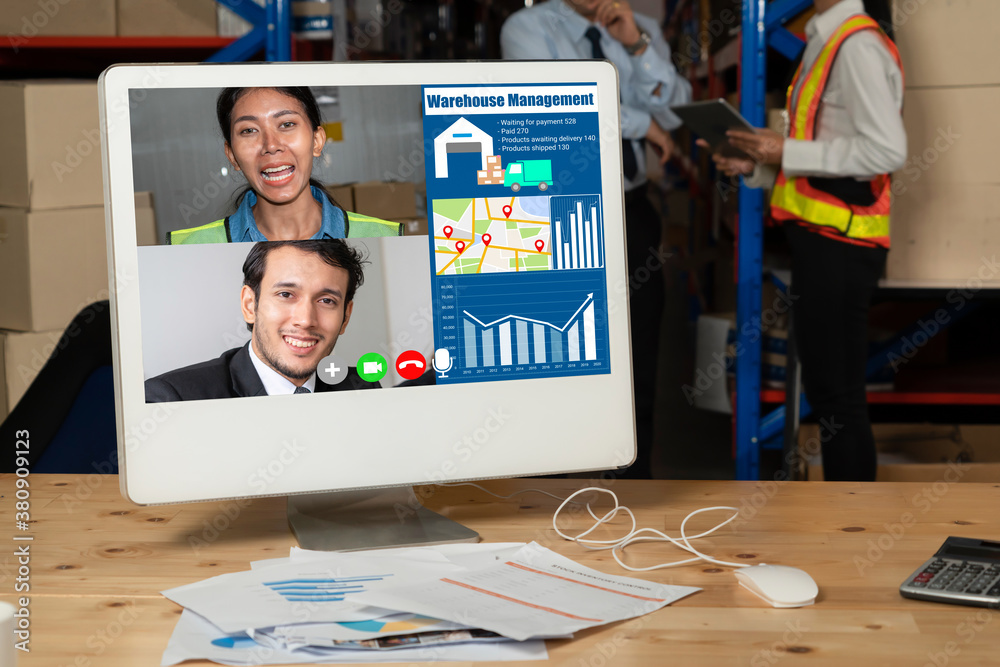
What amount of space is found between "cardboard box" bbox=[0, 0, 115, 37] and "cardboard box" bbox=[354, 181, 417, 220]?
2.05 meters

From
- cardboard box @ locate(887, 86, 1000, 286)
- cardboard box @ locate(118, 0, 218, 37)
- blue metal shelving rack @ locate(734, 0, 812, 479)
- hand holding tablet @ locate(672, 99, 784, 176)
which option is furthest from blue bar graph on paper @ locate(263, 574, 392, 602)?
cardboard box @ locate(118, 0, 218, 37)

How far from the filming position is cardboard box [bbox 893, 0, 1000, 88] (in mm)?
2361

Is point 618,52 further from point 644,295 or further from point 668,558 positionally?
point 668,558

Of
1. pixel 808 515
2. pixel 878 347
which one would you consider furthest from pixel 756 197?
pixel 808 515

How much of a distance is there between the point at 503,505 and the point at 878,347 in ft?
6.67

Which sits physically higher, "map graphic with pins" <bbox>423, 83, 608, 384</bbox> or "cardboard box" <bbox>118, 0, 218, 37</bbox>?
"cardboard box" <bbox>118, 0, 218, 37</bbox>

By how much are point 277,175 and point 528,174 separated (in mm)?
253

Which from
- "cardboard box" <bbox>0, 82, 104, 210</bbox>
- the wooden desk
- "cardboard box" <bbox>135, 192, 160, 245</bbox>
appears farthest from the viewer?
"cardboard box" <bbox>0, 82, 104, 210</bbox>

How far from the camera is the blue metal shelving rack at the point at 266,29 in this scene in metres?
2.65

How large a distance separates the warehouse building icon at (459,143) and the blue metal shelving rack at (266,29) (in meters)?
1.88

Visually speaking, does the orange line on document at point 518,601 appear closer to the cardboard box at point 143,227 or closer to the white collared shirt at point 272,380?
the white collared shirt at point 272,380

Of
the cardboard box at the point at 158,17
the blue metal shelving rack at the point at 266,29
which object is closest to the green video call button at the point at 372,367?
the blue metal shelving rack at the point at 266,29

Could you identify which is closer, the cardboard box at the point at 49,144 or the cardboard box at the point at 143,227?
the cardboard box at the point at 143,227

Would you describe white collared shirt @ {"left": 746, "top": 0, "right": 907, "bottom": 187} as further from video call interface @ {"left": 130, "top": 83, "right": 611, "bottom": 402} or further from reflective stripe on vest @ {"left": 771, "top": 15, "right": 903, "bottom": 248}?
video call interface @ {"left": 130, "top": 83, "right": 611, "bottom": 402}
